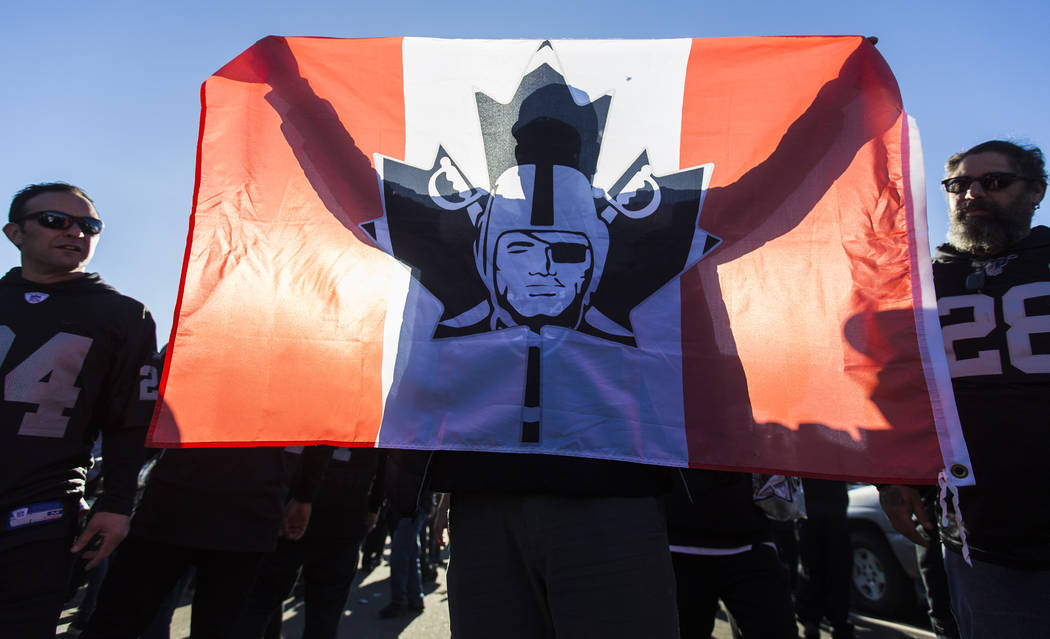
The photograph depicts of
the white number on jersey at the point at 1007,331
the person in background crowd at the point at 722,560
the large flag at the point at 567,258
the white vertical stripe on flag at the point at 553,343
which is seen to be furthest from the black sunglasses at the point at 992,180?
the person in background crowd at the point at 722,560

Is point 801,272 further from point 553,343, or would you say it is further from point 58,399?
point 58,399

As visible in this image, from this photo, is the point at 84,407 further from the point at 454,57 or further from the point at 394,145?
the point at 454,57

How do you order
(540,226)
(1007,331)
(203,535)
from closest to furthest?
(540,226) → (1007,331) → (203,535)

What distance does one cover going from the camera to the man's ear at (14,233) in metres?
3.13

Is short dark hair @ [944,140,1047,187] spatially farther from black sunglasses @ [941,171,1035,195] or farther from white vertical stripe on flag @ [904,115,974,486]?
white vertical stripe on flag @ [904,115,974,486]

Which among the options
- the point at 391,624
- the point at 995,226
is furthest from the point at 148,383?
the point at 391,624

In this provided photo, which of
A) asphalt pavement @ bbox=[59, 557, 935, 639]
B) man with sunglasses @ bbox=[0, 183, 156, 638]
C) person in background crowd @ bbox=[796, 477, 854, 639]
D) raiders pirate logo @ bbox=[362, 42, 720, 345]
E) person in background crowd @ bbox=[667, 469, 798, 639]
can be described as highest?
raiders pirate logo @ bbox=[362, 42, 720, 345]

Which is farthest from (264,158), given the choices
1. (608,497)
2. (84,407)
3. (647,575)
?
(647,575)

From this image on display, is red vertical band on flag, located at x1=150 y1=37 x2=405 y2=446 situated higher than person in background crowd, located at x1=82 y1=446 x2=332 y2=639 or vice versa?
red vertical band on flag, located at x1=150 y1=37 x2=405 y2=446

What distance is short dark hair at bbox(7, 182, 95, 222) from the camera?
314 centimetres

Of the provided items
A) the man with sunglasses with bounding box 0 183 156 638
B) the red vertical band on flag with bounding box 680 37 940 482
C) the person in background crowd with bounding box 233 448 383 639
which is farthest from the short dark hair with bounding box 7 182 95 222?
the red vertical band on flag with bounding box 680 37 940 482

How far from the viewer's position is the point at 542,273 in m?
2.45

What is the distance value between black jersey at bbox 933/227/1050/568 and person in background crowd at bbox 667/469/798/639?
0.77m

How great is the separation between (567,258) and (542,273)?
111 millimetres
